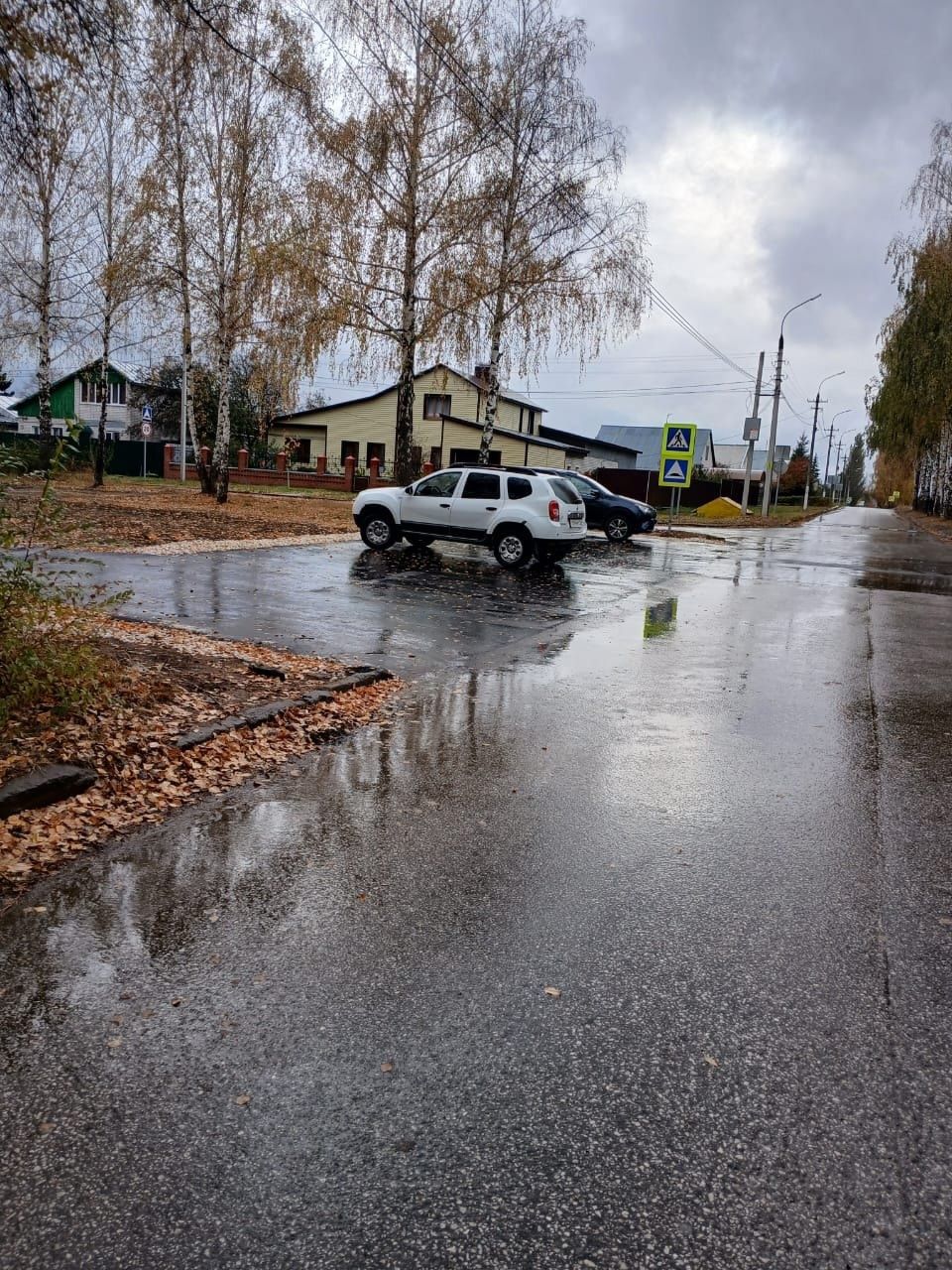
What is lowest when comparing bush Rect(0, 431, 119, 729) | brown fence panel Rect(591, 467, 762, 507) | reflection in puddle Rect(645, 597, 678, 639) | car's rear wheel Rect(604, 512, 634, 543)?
reflection in puddle Rect(645, 597, 678, 639)

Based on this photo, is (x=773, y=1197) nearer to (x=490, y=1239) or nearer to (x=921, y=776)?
(x=490, y=1239)

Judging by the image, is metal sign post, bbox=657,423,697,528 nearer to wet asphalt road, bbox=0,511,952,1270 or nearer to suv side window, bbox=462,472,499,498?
suv side window, bbox=462,472,499,498

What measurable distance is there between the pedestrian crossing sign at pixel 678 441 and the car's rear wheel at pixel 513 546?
12920 mm

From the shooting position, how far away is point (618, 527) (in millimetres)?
25219

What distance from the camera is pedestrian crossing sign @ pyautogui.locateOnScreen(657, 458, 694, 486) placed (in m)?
27.6

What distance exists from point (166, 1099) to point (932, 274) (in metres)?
37.2

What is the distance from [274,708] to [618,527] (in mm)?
19820

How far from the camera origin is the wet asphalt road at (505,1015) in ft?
7.22

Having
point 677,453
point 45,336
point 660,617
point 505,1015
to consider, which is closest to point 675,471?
point 677,453

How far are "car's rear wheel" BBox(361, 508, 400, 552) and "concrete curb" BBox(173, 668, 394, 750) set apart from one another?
1007cm

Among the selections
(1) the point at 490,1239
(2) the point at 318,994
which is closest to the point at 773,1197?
(1) the point at 490,1239

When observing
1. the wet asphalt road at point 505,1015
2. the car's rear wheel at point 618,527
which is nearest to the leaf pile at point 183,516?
the car's rear wheel at point 618,527

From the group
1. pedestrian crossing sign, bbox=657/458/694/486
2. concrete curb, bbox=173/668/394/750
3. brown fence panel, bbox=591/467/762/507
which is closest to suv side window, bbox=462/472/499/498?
concrete curb, bbox=173/668/394/750

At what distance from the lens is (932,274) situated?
32.4 meters
